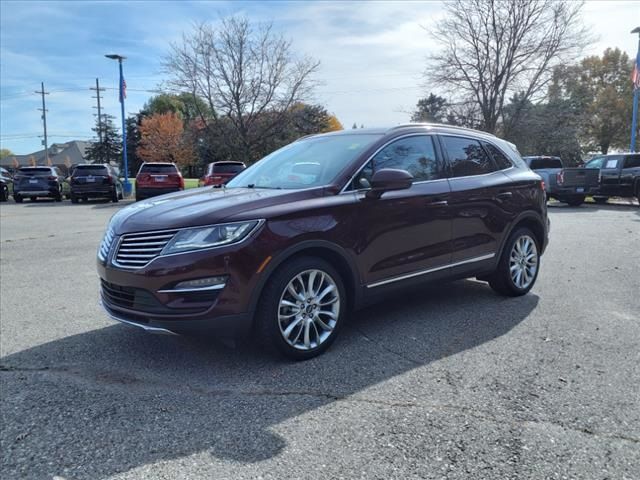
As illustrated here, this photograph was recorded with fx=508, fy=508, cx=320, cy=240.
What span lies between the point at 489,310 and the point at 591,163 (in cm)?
1701

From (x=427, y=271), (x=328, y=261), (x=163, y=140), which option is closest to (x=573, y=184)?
(x=427, y=271)

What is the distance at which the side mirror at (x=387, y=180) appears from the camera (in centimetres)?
394

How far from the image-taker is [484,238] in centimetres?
505

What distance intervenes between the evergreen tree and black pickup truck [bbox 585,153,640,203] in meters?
72.3

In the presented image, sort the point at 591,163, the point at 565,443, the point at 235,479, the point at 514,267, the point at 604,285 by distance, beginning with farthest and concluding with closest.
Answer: the point at 591,163, the point at 604,285, the point at 514,267, the point at 565,443, the point at 235,479

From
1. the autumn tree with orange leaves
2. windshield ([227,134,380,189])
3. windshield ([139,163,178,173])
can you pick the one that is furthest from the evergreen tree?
windshield ([227,134,380,189])

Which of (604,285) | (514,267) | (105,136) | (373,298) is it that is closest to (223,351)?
(373,298)

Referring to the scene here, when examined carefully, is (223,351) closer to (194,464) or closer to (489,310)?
(194,464)

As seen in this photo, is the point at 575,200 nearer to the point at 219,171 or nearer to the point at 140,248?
the point at 219,171

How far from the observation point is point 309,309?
147 inches

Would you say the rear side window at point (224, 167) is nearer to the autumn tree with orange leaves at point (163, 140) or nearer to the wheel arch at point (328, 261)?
the wheel arch at point (328, 261)

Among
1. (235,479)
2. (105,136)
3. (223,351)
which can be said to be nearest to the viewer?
(235,479)

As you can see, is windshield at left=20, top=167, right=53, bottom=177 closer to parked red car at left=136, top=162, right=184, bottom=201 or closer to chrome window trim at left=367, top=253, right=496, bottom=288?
parked red car at left=136, top=162, right=184, bottom=201

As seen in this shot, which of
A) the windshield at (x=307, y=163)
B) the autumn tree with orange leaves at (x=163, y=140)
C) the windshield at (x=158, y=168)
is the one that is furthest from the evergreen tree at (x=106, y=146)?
the windshield at (x=307, y=163)
